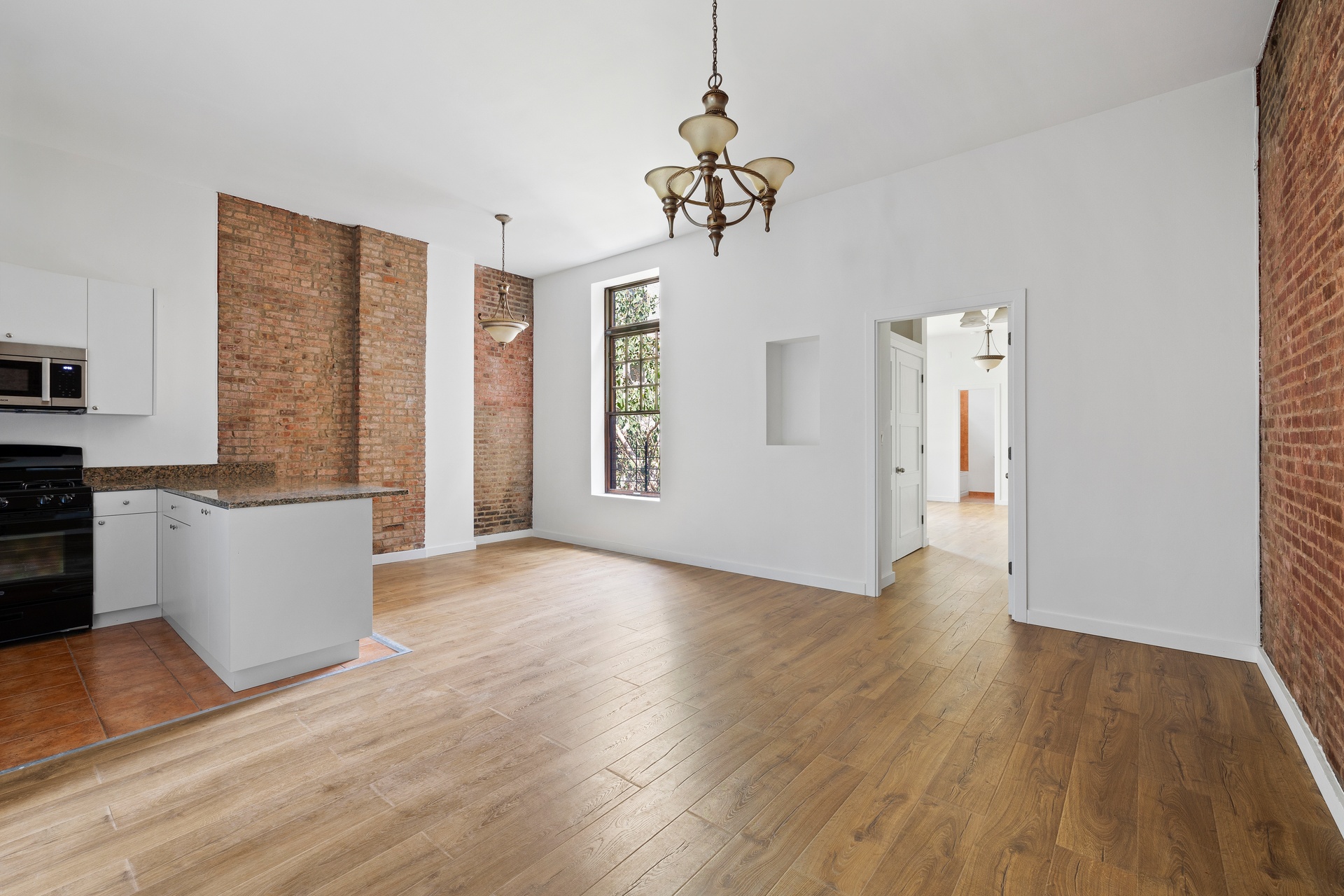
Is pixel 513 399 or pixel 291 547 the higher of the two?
pixel 513 399

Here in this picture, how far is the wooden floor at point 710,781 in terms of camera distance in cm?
177

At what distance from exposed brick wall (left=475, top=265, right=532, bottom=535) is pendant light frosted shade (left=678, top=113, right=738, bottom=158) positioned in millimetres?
5002

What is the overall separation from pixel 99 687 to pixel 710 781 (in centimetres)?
320

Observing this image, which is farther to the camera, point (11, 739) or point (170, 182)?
point (170, 182)

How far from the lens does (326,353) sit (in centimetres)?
A: 576

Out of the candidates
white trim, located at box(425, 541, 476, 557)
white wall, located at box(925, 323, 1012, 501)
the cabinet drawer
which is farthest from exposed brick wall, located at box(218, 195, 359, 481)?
white wall, located at box(925, 323, 1012, 501)

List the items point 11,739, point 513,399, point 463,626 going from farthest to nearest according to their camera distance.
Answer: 1. point 513,399
2. point 463,626
3. point 11,739

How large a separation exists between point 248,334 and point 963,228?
19.1 ft

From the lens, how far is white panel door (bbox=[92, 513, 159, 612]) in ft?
13.3

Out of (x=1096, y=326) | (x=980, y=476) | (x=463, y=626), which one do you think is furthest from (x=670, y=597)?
(x=980, y=476)

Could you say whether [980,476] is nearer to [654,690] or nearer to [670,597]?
[670,597]

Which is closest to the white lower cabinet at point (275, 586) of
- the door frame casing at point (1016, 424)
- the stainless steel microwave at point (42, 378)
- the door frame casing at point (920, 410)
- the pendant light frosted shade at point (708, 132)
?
Answer: the stainless steel microwave at point (42, 378)

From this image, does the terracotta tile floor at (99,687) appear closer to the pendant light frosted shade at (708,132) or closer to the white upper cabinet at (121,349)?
the white upper cabinet at (121,349)

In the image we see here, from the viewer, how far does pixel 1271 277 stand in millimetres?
3102
